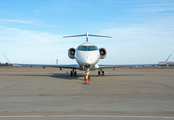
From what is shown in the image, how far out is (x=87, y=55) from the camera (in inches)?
651

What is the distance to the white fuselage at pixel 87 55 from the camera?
1616 centimetres

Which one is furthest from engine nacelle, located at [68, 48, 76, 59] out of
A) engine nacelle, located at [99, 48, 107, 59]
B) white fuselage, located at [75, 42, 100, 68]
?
engine nacelle, located at [99, 48, 107, 59]

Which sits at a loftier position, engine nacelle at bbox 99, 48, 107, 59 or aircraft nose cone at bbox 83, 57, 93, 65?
engine nacelle at bbox 99, 48, 107, 59

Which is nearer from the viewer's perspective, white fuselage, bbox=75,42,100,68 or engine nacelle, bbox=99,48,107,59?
white fuselage, bbox=75,42,100,68

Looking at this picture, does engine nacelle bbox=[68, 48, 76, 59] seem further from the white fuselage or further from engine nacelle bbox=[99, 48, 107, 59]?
engine nacelle bbox=[99, 48, 107, 59]

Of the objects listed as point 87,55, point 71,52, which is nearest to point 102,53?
point 71,52

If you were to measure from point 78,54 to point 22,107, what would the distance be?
38.1ft

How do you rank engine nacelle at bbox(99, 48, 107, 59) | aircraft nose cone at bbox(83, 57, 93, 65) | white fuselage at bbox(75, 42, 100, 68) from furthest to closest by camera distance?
1. engine nacelle at bbox(99, 48, 107, 59)
2. white fuselage at bbox(75, 42, 100, 68)
3. aircraft nose cone at bbox(83, 57, 93, 65)

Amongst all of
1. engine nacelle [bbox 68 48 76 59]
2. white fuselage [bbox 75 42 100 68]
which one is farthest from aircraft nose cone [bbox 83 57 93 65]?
engine nacelle [bbox 68 48 76 59]

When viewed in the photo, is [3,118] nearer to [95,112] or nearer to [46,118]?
[46,118]

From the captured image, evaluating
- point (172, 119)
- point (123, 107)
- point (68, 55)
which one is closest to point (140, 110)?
point (123, 107)

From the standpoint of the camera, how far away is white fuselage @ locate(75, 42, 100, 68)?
53.0 ft

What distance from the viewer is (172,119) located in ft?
14.8

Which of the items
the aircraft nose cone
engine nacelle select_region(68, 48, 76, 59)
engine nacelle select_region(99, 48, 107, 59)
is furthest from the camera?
engine nacelle select_region(99, 48, 107, 59)
